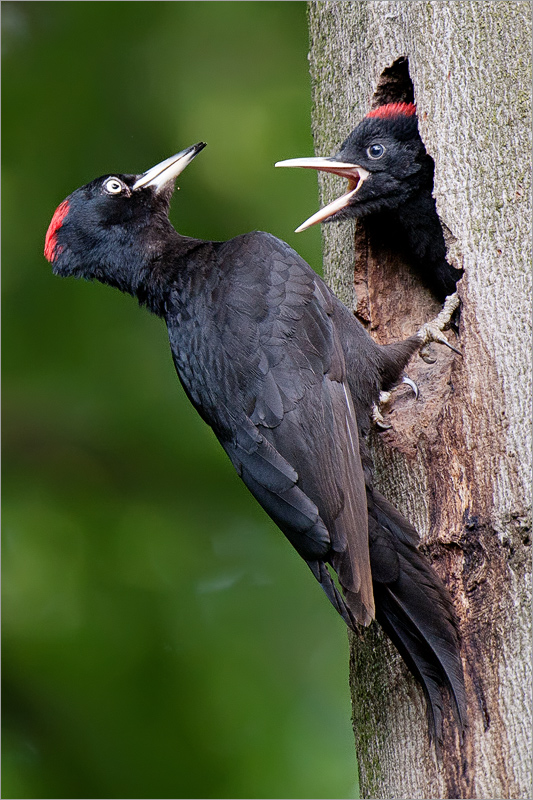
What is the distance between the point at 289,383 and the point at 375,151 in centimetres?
107

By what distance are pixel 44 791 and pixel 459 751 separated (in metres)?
2.20

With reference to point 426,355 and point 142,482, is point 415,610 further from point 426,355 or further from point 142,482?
point 142,482

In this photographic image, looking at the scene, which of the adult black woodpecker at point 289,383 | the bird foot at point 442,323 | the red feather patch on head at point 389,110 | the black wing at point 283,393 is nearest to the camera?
the adult black woodpecker at point 289,383

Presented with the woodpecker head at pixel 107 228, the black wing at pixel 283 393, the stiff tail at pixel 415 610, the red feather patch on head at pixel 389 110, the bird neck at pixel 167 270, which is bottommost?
the stiff tail at pixel 415 610

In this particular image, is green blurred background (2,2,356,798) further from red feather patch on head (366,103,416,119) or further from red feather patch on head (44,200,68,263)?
red feather patch on head (366,103,416,119)

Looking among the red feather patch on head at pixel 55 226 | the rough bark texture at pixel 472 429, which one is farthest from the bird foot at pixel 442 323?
the red feather patch on head at pixel 55 226

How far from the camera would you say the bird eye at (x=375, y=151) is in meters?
3.77

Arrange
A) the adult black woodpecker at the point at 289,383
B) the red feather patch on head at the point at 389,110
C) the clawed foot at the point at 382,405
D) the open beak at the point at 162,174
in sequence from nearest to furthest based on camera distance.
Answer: the adult black woodpecker at the point at 289,383, the clawed foot at the point at 382,405, the red feather patch on head at the point at 389,110, the open beak at the point at 162,174

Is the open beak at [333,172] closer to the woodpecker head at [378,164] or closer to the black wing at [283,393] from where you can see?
the woodpecker head at [378,164]

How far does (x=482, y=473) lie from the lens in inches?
113

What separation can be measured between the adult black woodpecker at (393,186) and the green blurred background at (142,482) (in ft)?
2.45

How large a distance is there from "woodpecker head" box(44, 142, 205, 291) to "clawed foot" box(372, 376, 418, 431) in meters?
1.05

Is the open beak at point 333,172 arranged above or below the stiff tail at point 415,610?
above

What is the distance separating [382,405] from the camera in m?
3.60
